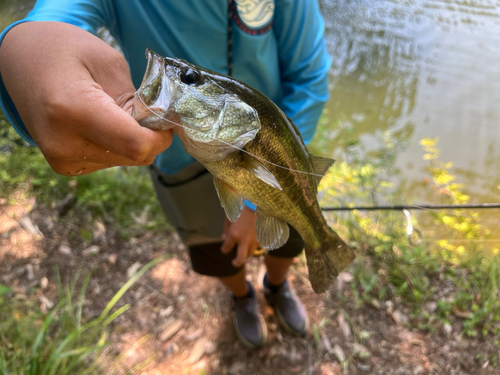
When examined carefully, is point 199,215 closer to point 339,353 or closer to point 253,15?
point 253,15

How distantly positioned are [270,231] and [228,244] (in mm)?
507

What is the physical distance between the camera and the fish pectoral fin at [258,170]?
0.97m

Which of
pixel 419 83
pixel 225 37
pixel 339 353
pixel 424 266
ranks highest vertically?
pixel 225 37

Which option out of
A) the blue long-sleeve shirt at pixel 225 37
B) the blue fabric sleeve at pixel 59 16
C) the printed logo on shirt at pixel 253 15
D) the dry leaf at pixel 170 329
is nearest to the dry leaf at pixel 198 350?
the dry leaf at pixel 170 329

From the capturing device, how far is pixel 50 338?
6.46 ft

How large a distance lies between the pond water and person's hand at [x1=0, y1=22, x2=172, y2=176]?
2.98 m

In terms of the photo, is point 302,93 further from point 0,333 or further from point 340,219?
point 0,333

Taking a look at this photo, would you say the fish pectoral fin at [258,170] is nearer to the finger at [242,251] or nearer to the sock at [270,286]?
the finger at [242,251]

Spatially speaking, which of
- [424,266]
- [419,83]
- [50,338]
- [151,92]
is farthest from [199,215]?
[419,83]

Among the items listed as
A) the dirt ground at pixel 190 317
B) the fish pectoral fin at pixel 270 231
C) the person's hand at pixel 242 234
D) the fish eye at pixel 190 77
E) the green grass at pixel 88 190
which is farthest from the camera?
the green grass at pixel 88 190

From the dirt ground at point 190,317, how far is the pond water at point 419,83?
193 centimetres

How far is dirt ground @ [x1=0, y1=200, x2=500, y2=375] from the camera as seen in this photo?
6.66 ft

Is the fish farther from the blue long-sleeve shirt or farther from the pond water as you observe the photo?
the pond water

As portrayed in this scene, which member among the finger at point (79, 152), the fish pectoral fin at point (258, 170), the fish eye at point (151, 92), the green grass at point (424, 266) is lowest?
the green grass at point (424, 266)
